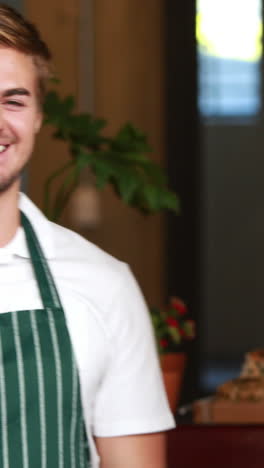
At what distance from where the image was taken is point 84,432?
1422mm

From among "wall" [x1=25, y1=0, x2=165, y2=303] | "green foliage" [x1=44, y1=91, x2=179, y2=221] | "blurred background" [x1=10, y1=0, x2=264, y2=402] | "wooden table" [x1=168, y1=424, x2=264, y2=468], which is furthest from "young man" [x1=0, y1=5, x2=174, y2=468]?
"wall" [x1=25, y1=0, x2=165, y2=303]

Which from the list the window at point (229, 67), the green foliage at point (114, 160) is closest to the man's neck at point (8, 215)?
the green foliage at point (114, 160)

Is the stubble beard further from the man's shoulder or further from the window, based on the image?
the window

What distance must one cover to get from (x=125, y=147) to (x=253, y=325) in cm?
436

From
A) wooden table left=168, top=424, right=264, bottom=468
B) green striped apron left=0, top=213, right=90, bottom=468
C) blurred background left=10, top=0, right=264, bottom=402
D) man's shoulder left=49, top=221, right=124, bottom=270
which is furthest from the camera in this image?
blurred background left=10, top=0, right=264, bottom=402

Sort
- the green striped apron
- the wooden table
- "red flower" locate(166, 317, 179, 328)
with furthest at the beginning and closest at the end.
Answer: "red flower" locate(166, 317, 179, 328) < the wooden table < the green striped apron

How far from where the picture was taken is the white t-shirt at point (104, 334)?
1.39 meters

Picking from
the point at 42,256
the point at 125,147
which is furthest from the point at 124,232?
the point at 42,256

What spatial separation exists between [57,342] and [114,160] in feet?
3.41

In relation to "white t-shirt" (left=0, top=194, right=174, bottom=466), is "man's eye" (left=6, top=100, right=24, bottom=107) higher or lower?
higher

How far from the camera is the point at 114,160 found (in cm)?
238

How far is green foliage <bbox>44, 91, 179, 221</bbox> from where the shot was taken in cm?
234

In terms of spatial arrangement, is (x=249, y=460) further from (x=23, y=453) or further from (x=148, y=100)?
(x=148, y=100)

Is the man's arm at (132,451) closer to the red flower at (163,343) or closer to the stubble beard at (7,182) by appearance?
the stubble beard at (7,182)
